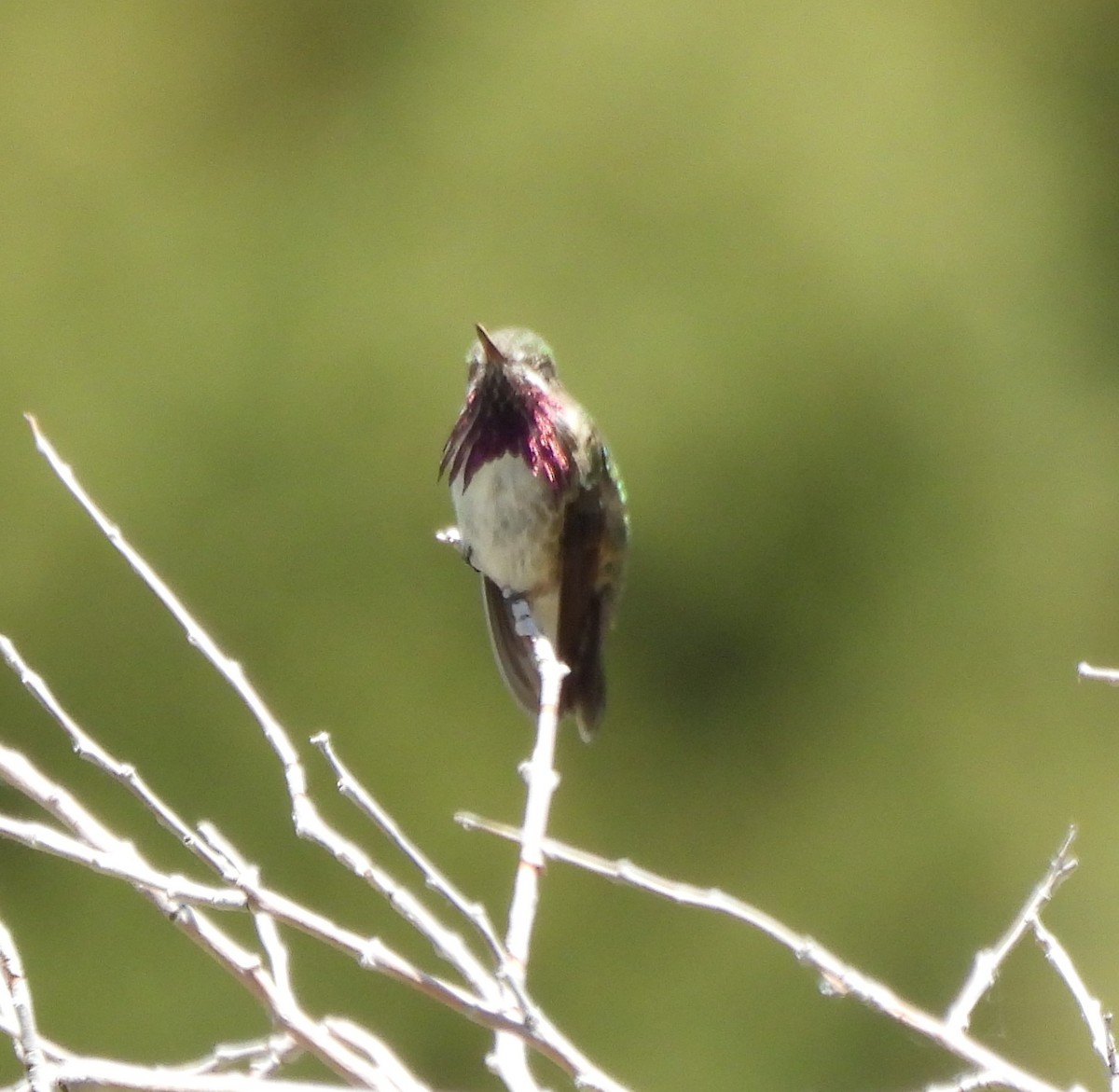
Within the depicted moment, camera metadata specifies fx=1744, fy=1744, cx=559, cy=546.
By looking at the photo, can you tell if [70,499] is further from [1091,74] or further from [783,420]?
[1091,74]

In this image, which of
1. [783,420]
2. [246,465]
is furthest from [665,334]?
[246,465]

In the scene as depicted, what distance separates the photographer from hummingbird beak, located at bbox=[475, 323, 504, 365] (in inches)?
104

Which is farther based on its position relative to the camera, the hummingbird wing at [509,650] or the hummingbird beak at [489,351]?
the hummingbird wing at [509,650]

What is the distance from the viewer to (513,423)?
2859mm

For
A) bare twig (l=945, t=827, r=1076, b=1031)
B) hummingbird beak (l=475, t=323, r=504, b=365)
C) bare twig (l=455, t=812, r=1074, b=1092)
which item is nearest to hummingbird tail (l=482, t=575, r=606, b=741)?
hummingbird beak (l=475, t=323, r=504, b=365)

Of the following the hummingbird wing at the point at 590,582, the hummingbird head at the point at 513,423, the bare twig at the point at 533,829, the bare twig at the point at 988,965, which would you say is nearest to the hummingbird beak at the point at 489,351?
the hummingbird head at the point at 513,423

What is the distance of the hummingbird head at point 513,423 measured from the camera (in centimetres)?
284

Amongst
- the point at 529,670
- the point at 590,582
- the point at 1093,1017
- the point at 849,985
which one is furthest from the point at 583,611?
the point at 849,985

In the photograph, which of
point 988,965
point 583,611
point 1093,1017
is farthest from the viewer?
point 583,611

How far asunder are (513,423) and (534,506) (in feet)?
0.46

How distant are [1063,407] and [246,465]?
6.62 feet

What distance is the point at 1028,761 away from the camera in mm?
4297

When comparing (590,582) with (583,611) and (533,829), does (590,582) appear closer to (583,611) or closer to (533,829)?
(583,611)

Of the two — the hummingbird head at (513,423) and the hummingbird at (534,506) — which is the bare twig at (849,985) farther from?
the hummingbird head at (513,423)
